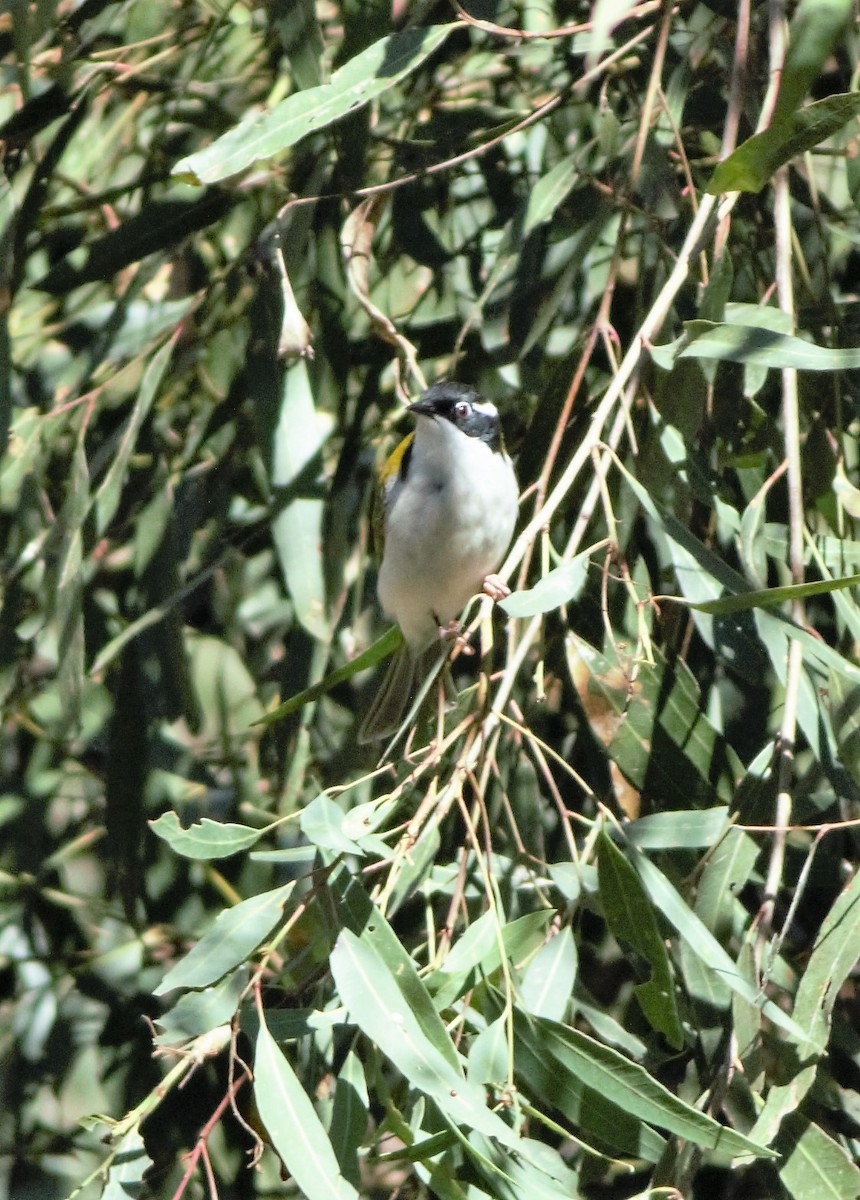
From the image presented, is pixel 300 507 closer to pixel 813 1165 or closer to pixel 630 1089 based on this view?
pixel 630 1089

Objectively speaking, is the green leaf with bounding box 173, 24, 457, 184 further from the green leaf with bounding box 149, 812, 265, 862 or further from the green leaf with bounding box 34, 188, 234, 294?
the green leaf with bounding box 149, 812, 265, 862

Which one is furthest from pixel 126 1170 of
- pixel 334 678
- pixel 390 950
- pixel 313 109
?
pixel 313 109

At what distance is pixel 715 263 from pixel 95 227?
6.37 feet

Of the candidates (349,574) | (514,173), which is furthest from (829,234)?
(349,574)

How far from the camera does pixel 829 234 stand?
3264 millimetres

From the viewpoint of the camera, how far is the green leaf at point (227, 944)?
6.20 feet

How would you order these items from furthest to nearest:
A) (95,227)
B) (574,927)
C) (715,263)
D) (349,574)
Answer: (95,227) → (349,574) → (574,927) → (715,263)

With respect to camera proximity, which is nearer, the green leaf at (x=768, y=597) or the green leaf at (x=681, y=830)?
the green leaf at (x=768, y=597)

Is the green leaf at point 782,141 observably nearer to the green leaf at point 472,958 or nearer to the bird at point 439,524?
the green leaf at point 472,958

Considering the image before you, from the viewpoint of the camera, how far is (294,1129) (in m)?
1.88

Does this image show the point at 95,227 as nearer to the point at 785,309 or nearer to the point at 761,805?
the point at 785,309

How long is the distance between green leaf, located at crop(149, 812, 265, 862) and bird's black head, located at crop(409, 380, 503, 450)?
1281 mm

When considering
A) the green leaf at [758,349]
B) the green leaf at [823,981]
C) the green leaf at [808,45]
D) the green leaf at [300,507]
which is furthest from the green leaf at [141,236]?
the green leaf at [823,981]

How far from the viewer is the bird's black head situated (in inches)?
126
